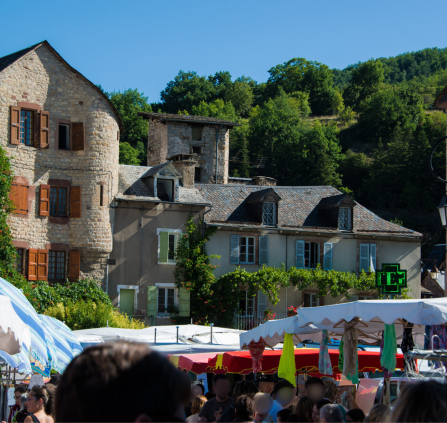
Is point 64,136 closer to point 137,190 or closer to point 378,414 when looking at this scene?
point 137,190

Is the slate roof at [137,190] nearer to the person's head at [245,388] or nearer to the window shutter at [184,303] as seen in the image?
the window shutter at [184,303]

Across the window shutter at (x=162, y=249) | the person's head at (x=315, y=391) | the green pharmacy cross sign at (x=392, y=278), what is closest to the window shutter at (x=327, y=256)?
the window shutter at (x=162, y=249)

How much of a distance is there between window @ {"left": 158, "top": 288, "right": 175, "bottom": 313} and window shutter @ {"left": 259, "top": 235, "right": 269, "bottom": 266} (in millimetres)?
4615

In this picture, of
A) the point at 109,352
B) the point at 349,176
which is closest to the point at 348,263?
the point at 109,352

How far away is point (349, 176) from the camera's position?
67875 millimetres

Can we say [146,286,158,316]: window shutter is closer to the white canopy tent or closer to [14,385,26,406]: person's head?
the white canopy tent

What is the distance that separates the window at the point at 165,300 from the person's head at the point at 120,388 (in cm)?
2688

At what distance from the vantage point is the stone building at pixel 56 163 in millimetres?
25422

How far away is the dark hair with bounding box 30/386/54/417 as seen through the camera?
695cm

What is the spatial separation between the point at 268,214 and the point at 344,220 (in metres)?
4.02

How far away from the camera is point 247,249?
29938 millimetres

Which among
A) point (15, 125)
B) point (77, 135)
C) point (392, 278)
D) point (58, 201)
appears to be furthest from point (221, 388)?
point (77, 135)

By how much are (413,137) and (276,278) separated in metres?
44.2

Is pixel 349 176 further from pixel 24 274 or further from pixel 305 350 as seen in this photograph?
pixel 305 350
